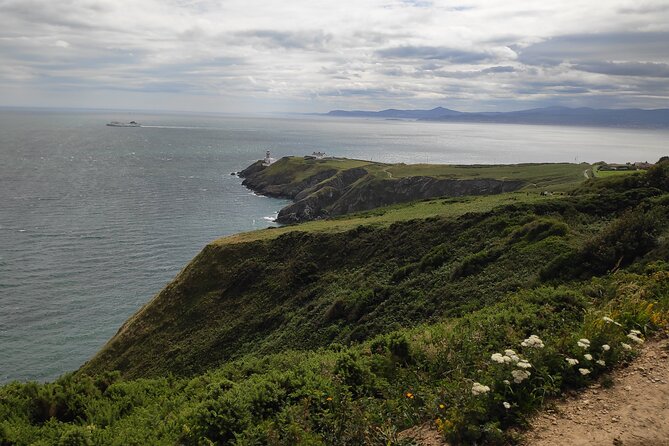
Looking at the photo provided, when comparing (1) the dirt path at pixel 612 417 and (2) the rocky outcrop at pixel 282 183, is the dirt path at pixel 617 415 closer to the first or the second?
(1) the dirt path at pixel 612 417

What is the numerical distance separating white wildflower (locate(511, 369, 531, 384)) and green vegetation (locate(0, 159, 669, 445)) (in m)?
0.04

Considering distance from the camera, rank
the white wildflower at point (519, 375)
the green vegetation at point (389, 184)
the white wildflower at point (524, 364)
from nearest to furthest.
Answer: the white wildflower at point (519, 375), the white wildflower at point (524, 364), the green vegetation at point (389, 184)

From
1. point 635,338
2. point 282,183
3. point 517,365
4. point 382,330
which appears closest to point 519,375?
point 517,365

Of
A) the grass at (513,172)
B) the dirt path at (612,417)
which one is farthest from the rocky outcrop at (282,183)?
the dirt path at (612,417)

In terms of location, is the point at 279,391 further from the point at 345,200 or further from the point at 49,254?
the point at 345,200

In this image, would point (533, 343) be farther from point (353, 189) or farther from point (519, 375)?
point (353, 189)

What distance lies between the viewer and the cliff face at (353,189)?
331 feet

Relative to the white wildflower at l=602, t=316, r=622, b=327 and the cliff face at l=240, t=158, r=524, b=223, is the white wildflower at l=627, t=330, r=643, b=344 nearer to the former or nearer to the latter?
the white wildflower at l=602, t=316, r=622, b=327

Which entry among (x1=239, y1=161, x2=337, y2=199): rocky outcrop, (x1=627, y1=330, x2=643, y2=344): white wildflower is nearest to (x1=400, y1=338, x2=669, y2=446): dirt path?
(x1=627, y1=330, x2=643, y2=344): white wildflower

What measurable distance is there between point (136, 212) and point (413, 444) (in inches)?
3681

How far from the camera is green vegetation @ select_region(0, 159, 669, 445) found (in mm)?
9828

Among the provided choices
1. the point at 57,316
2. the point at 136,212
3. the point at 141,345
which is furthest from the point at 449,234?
the point at 136,212

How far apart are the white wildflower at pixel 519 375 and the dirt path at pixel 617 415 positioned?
0.72 metres

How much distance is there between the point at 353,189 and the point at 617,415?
348ft
